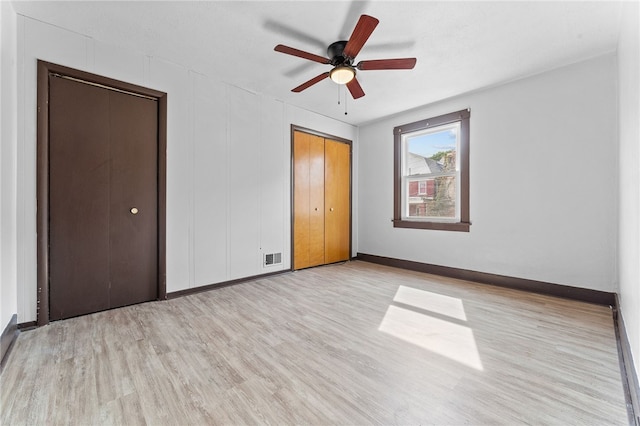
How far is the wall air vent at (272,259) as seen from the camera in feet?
13.0

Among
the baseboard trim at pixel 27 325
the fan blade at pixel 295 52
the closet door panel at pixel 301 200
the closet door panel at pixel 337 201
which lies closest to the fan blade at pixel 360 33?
the fan blade at pixel 295 52

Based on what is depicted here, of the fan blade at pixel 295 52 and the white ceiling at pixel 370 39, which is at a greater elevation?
the white ceiling at pixel 370 39

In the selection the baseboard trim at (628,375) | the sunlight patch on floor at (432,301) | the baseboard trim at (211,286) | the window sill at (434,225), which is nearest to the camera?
the baseboard trim at (628,375)

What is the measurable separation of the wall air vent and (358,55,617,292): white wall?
2357 millimetres

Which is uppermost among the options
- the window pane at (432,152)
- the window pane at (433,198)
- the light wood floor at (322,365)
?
the window pane at (432,152)

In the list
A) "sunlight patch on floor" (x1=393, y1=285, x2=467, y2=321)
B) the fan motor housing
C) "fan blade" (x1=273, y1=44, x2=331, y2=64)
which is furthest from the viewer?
"sunlight patch on floor" (x1=393, y1=285, x2=467, y2=321)

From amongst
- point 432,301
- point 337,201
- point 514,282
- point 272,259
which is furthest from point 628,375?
point 337,201

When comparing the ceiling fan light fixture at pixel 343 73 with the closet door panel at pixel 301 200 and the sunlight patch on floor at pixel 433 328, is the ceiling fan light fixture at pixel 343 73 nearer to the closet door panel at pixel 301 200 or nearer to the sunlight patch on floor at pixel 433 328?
the closet door panel at pixel 301 200

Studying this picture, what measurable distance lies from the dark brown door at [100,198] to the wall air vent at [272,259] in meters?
1.43

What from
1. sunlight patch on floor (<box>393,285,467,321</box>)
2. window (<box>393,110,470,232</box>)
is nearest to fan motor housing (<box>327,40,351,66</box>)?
window (<box>393,110,470,232</box>)

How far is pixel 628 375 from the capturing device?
1.55 metres

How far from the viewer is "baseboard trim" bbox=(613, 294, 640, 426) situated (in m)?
1.28

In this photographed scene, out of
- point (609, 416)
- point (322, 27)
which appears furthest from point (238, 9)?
point (609, 416)

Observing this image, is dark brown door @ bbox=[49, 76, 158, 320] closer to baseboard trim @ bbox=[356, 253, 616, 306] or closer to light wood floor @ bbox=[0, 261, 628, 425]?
light wood floor @ bbox=[0, 261, 628, 425]
